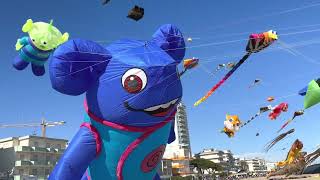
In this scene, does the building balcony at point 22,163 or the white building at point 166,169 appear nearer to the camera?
the building balcony at point 22,163

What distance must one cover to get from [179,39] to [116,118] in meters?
3.51

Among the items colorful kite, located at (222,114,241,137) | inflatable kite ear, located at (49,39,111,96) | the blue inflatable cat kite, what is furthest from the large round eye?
colorful kite, located at (222,114,241,137)

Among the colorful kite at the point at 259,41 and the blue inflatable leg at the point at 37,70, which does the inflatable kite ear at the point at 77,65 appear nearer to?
the blue inflatable leg at the point at 37,70

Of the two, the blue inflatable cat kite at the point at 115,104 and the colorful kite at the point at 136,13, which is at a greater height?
the colorful kite at the point at 136,13

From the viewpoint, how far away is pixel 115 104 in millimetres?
10602

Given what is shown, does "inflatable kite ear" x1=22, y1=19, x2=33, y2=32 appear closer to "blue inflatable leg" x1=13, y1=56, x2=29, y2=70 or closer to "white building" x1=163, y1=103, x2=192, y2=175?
"blue inflatable leg" x1=13, y1=56, x2=29, y2=70

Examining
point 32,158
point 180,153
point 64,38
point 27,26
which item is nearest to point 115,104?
point 64,38

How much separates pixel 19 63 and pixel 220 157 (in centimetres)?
15334

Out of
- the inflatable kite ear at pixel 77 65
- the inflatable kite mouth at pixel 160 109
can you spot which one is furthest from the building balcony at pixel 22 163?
the inflatable kite mouth at pixel 160 109

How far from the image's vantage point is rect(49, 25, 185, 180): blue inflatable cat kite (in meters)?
10.6

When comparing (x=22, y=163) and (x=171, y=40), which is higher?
(x=171, y=40)

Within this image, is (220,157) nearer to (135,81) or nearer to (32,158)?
(32,158)

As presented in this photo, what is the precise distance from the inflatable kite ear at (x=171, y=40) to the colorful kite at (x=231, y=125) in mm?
4034

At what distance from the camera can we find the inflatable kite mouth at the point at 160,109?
10587 mm
